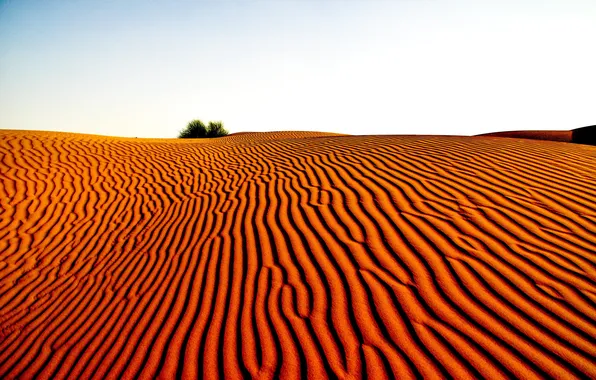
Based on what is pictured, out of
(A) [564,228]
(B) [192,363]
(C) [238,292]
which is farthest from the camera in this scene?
(A) [564,228]

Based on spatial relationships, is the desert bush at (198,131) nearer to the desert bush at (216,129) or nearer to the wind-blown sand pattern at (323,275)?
the desert bush at (216,129)

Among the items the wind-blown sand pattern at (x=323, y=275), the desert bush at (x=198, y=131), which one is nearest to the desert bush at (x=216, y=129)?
the desert bush at (x=198, y=131)

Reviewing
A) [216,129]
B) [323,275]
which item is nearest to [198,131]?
[216,129]

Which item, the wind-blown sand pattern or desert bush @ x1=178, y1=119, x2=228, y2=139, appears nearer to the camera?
the wind-blown sand pattern

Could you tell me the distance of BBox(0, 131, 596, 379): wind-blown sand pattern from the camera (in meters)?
2.08

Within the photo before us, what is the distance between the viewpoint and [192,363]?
223 centimetres

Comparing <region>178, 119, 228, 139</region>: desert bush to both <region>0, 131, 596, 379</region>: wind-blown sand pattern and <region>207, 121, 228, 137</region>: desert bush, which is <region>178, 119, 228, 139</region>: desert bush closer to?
<region>207, 121, 228, 137</region>: desert bush

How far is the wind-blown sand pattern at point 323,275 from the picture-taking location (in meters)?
2.08

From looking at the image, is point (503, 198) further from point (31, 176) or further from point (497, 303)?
point (31, 176)

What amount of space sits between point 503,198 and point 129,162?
8103 mm

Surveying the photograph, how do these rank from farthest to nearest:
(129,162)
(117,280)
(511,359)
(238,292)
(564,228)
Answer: (129,162), (117,280), (564,228), (238,292), (511,359)

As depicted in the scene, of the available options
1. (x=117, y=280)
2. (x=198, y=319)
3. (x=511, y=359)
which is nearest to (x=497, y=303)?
(x=511, y=359)

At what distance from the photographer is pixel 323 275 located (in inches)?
113

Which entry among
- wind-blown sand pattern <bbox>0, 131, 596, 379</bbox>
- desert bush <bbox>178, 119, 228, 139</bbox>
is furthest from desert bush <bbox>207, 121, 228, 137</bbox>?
wind-blown sand pattern <bbox>0, 131, 596, 379</bbox>
